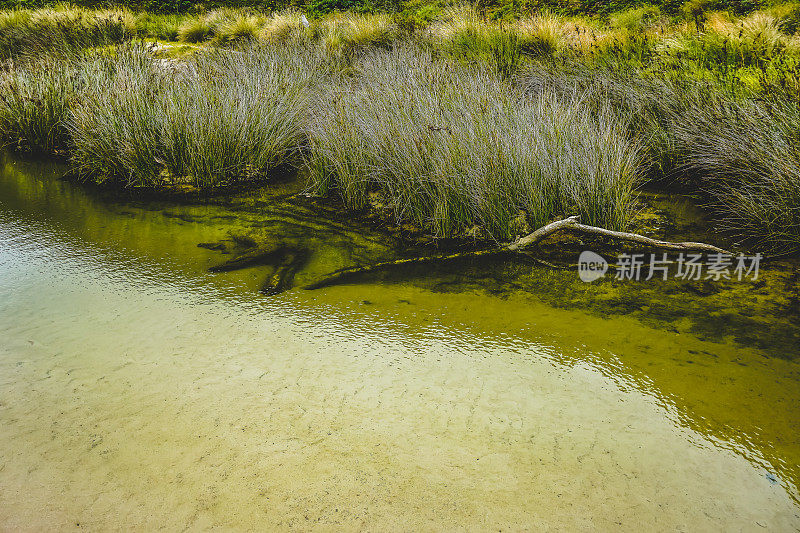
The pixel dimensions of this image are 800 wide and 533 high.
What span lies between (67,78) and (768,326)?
6768 mm

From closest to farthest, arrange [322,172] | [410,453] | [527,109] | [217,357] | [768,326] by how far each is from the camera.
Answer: [410,453] → [217,357] → [768,326] → [527,109] → [322,172]

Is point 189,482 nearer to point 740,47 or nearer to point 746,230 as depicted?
point 746,230

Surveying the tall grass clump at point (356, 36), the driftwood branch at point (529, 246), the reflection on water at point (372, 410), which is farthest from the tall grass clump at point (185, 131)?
the tall grass clump at point (356, 36)

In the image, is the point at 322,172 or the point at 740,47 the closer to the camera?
the point at 322,172

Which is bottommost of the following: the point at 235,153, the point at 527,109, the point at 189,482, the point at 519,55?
the point at 189,482

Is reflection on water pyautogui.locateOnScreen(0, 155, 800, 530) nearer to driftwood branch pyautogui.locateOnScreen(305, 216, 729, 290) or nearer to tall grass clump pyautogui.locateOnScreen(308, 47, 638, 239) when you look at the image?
driftwood branch pyautogui.locateOnScreen(305, 216, 729, 290)

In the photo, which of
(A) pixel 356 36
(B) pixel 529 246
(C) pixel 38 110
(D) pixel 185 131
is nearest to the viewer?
(B) pixel 529 246

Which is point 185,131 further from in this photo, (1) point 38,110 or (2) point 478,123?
(2) point 478,123

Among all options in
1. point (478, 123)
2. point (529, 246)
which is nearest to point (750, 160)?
point (529, 246)

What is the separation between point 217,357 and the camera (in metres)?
2.13

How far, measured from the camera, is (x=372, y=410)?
6.06 feet

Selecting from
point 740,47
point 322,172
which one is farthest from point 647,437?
point 740,47

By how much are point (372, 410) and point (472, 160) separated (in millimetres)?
2229

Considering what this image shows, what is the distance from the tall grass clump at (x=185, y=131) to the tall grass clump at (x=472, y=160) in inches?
25.0
